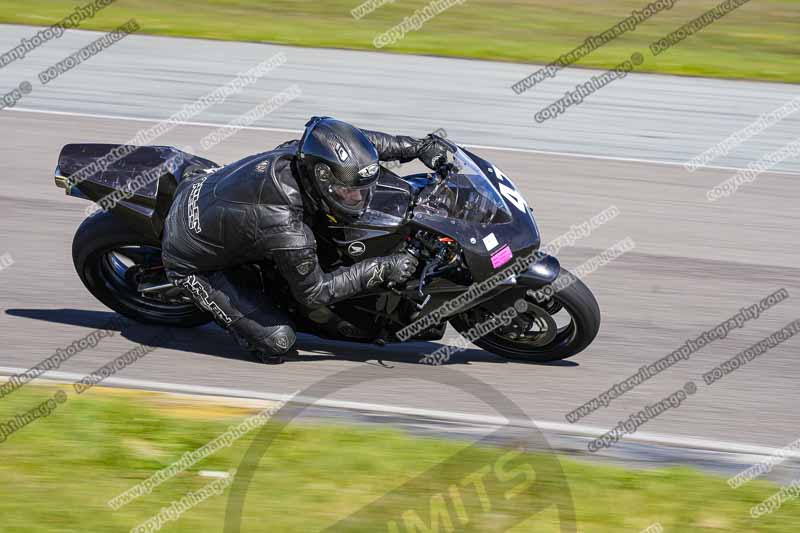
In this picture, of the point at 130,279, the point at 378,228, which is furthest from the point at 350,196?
the point at 130,279

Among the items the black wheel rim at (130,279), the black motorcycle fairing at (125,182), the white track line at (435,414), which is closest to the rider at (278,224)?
the black motorcycle fairing at (125,182)

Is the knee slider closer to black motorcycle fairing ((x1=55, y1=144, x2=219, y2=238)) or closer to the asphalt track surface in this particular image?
the asphalt track surface

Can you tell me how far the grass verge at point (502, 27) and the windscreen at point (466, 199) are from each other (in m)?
8.88

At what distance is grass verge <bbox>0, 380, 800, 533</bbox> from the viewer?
528 cm

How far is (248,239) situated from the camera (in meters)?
6.67

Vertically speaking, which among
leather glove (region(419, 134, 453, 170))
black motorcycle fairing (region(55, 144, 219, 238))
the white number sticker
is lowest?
the white number sticker

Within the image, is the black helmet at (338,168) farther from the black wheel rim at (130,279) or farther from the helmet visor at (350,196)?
the black wheel rim at (130,279)

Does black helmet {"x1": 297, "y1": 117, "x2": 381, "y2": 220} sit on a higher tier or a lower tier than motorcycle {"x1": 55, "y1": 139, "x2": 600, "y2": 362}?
higher

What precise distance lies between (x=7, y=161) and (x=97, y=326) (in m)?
4.08

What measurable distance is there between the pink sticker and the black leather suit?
0.69m

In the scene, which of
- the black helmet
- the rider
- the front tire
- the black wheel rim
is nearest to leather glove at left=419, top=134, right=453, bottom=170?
the rider

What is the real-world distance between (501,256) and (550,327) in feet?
2.60

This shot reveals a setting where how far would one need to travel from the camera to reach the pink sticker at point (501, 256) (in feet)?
21.6

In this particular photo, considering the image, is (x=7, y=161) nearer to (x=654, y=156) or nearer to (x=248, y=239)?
(x=248, y=239)
